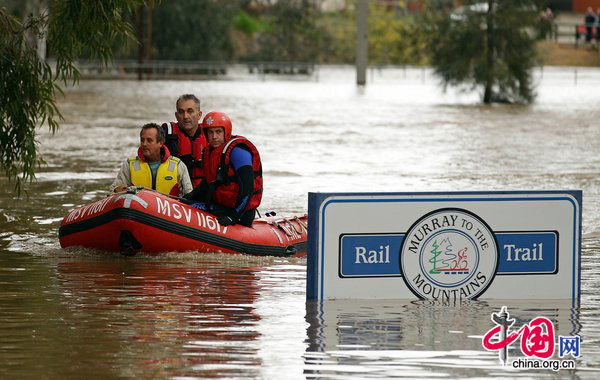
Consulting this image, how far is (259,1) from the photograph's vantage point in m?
88.2

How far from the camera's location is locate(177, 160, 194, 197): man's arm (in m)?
14.2

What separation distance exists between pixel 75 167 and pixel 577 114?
22.1m

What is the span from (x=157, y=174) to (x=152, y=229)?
2.58ft

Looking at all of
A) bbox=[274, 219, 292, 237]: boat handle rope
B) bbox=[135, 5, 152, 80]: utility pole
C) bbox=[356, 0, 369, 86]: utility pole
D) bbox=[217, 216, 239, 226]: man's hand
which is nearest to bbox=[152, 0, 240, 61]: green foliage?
bbox=[135, 5, 152, 80]: utility pole

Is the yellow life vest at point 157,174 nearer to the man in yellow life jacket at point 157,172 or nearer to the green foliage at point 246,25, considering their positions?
the man in yellow life jacket at point 157,172

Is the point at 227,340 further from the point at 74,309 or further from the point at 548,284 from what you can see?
the point at 548,284

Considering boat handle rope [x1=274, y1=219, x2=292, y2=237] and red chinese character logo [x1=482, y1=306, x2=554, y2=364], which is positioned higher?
red chinese character logo [x1=482, y1=306, x2=554, y2=364]

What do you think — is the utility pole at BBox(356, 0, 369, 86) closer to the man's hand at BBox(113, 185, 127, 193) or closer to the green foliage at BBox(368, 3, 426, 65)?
the green foliage at BBox(368, 3, 426, 65)

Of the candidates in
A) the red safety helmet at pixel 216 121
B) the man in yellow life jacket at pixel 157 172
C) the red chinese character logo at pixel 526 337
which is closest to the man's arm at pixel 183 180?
the man in yellow life jacket at pixel 157 172

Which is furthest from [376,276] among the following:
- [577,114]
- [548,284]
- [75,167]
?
[577,114]

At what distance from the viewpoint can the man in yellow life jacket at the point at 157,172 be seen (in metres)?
14.0

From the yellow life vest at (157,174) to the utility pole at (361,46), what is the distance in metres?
47.1

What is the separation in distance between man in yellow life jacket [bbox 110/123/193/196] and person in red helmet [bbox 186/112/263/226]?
222 mm

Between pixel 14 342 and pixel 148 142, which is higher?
pixel 148 142
